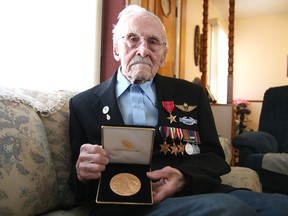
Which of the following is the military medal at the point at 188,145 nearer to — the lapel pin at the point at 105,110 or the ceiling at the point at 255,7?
the lapel pin at the point at 105,110

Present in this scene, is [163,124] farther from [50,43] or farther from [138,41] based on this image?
[50,43]

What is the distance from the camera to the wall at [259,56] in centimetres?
471

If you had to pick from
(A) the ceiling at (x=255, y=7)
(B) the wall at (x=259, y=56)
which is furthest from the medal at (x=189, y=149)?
(B) the wall at (x=259, y=56)

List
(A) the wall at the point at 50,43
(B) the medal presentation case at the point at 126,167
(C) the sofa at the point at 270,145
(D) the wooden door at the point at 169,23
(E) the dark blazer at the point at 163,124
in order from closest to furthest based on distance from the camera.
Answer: (B) the medal presentation case at the point at 126,167 < (E) the dark blazer at the point at 163,124 < (A) the wall at the point at 50,43 < (C) the sofa at the point at 270,145 < (D) the wooden door at the point at 169,23

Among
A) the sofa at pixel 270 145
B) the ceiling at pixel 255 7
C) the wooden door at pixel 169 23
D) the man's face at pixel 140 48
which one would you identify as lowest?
the sofa at pixel 270 145

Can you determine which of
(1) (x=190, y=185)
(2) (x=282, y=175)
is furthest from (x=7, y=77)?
(2) (x=282, y=175)

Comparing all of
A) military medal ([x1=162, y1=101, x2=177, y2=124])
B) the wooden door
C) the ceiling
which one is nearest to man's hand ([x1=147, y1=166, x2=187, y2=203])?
military medal ([x1=162, y1=101, x2=177, y2=124])

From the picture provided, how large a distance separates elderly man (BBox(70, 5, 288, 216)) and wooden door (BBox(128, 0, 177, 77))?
1.43 m

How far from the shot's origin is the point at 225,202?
631 millimetres

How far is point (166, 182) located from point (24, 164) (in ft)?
1.34

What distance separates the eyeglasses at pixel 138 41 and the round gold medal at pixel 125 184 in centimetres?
51

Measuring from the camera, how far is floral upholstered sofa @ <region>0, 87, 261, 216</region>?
777mm

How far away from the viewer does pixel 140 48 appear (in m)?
1.05

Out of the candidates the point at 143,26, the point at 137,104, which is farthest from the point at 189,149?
the point at 143,26
